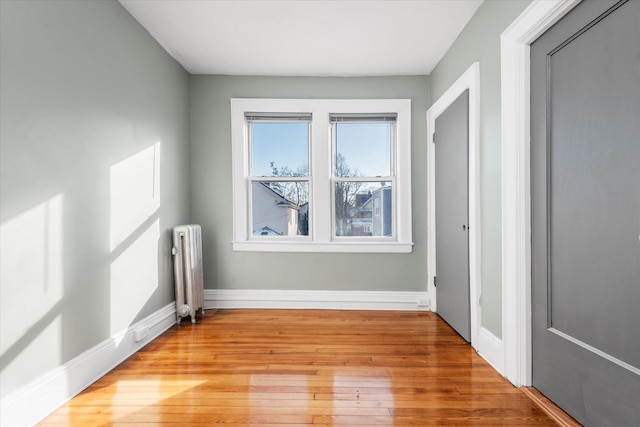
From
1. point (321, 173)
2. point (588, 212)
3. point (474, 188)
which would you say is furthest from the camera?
point (321, 173)

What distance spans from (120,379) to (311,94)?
2990 millimetres

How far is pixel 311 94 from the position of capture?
3.58 m

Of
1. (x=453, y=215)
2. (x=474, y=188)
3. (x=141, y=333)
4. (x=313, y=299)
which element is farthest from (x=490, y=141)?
(x=141, y=333)

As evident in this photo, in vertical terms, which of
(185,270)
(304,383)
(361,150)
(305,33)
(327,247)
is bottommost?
(304,383)

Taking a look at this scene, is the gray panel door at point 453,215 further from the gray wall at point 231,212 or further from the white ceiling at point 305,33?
the white ceiling at point 305,33

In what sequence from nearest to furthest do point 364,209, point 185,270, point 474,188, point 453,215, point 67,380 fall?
1. point 67,380
2. point 474,188
3. point 453,215
4. point 185,270
5. point 364,209

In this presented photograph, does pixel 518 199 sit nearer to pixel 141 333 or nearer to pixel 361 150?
pixel 361 150

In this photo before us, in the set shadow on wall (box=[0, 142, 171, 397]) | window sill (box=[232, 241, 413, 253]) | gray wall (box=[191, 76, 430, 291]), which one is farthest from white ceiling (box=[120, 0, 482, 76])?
window sill (box=[232, 241, 413, 253])

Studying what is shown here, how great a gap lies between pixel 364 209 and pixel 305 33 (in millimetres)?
1823

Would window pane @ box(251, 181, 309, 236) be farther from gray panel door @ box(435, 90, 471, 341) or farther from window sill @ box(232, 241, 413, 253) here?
gray panel door @ box(435, 90, 471, 341)

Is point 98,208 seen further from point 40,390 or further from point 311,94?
point 311,94

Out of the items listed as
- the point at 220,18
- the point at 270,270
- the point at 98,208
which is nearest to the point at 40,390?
the point at 98,208

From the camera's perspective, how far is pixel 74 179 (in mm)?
1936

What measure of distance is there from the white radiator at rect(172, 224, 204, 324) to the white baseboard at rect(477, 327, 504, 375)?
246cm
